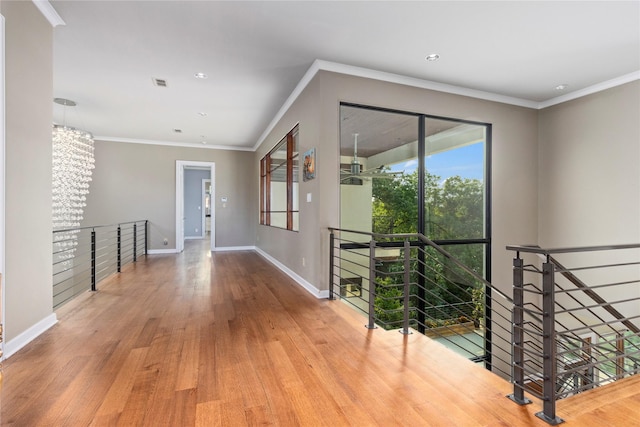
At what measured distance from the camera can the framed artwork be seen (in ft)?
12.3

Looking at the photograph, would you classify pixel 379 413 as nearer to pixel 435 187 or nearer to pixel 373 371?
pixel 373 371

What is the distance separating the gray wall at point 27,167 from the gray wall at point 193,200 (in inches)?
350

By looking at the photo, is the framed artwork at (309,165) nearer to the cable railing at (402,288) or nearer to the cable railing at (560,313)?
the cable railing at (402,288)

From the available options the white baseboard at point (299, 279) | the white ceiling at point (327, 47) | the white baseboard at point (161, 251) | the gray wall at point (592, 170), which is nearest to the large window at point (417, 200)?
the white baseboard at point (299, 279)

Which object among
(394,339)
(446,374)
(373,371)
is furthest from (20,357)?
(446,374)

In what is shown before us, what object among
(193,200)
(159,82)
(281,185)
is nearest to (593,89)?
(281,185)

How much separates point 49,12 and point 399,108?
353cm

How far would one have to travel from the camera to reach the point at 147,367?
2.02 meters

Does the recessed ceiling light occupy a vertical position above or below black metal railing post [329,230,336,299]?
above

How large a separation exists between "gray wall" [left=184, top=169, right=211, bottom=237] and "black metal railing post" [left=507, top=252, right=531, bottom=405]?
1107 centimetres

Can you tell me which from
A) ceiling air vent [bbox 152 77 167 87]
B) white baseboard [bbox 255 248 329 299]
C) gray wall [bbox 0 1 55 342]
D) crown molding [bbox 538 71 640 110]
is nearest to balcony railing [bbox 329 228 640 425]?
white baseboard [bbox 255 248 329 299]

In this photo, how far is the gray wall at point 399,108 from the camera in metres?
3.58

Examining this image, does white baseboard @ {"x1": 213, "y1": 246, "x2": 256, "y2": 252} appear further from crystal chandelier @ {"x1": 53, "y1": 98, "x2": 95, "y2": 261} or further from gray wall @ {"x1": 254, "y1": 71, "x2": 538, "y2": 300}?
crystal chandelier @ {"x1": 53, "y1": 98, "x2": 95, "y2": 261}

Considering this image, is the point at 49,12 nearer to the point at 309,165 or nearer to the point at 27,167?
the point at 27,167
